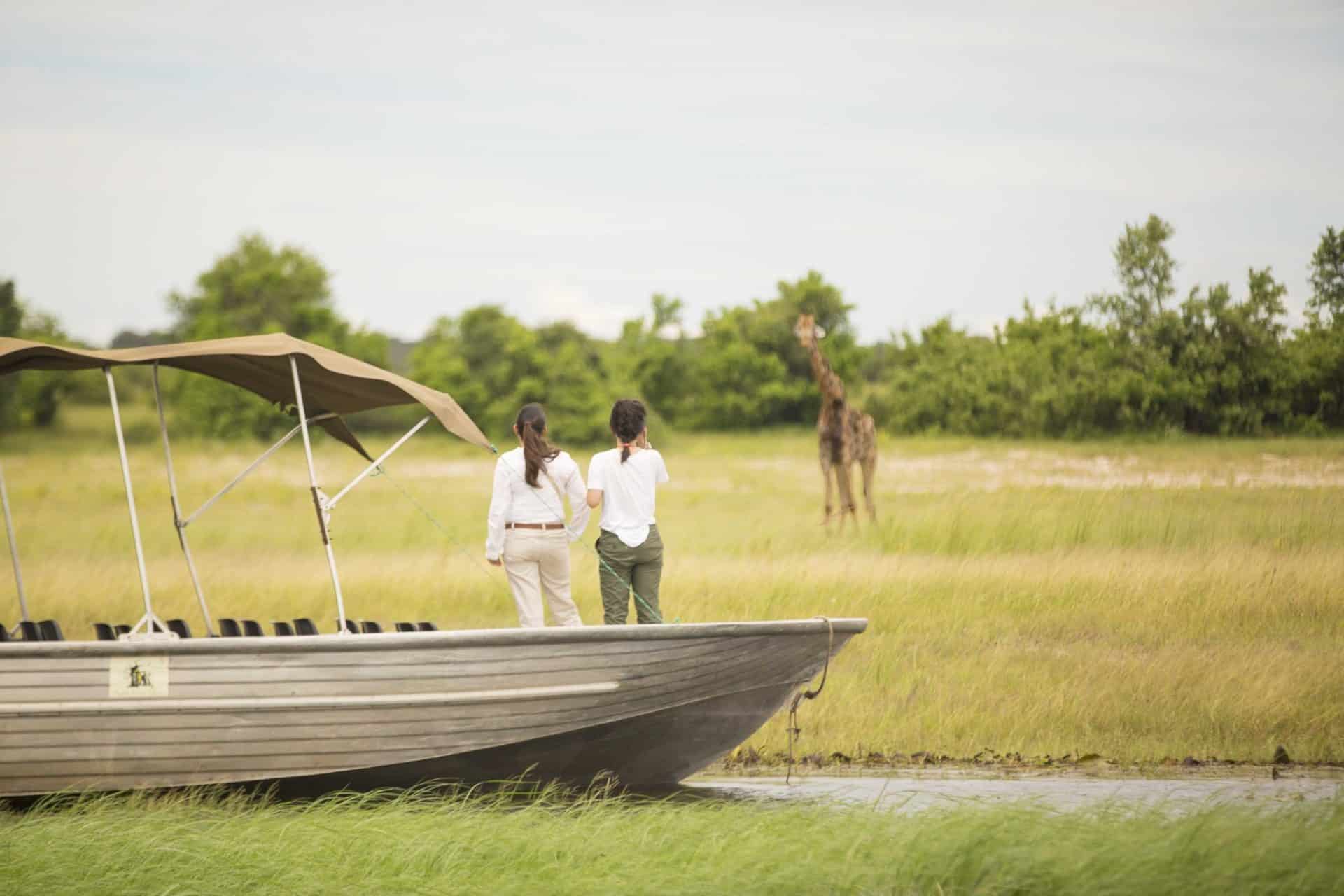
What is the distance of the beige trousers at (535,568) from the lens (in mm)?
9508

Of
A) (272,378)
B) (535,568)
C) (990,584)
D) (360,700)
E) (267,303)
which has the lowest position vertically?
(990,584)

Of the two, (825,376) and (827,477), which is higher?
(825,376)

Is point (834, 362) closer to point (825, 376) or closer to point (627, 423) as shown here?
point (825, 376)

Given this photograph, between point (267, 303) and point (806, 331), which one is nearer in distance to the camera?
point (806, 331)

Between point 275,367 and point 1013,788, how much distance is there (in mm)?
5231

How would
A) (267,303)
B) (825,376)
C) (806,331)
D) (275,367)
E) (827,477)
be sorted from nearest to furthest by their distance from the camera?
(275,367) → (806,331) → (825,376) → (827,477) → (267,303)

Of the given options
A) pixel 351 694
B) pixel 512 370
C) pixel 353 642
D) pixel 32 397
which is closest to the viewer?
pixel 353 642

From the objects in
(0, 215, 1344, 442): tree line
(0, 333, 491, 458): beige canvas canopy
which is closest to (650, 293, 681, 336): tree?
(0, 215, 1344, 442): tree line

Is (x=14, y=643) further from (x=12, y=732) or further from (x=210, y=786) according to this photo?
(x=210, y=786)

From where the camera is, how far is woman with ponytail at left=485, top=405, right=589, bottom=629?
9.43 metres

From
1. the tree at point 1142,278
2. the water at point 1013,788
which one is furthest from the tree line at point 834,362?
the water at point 1013,788

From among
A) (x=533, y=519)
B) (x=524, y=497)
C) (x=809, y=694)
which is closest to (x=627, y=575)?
(x=533, y=519)

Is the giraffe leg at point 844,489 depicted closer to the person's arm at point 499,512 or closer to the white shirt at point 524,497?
the white shirt at point 524,497

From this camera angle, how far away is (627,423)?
938 cm
